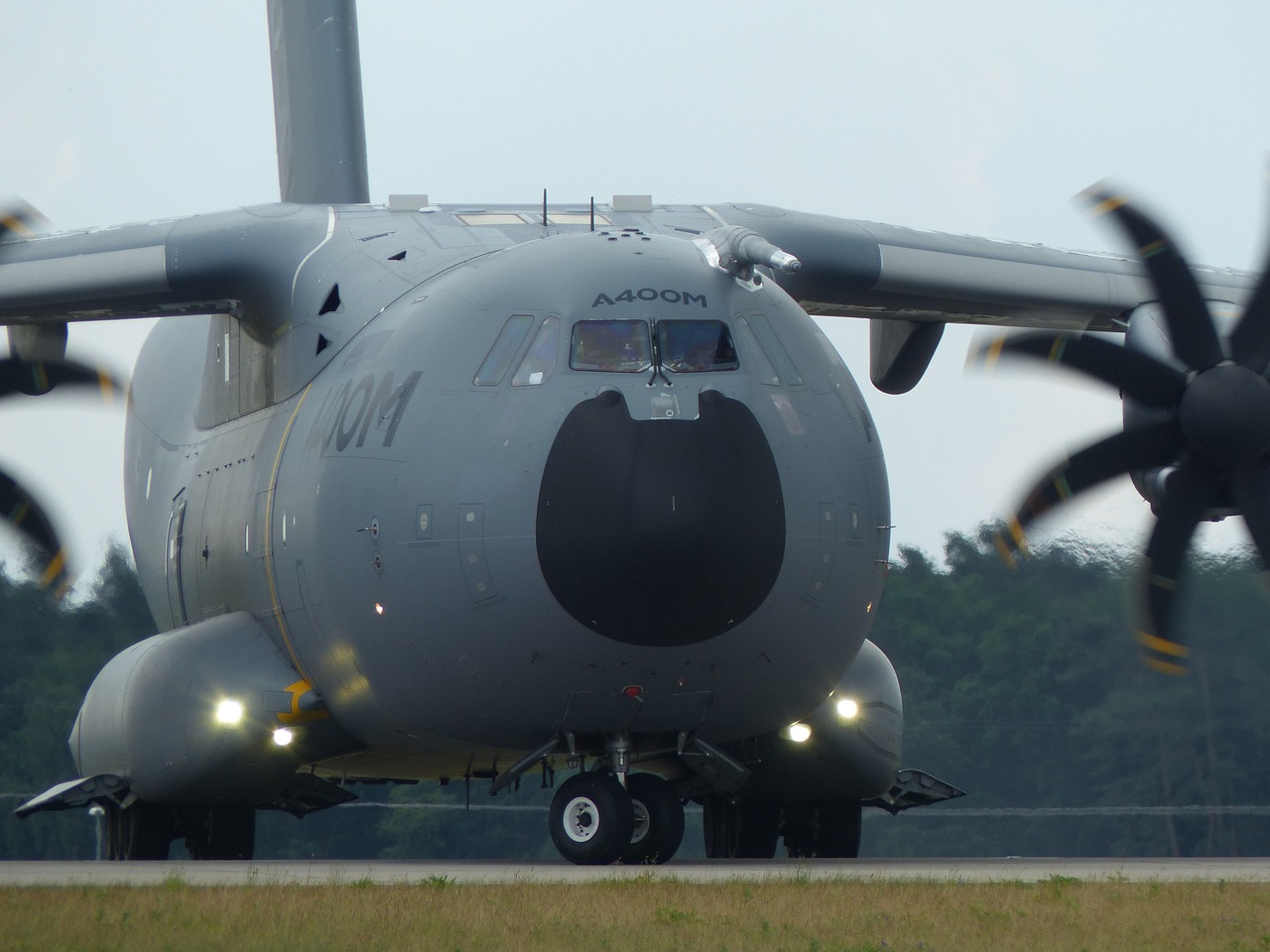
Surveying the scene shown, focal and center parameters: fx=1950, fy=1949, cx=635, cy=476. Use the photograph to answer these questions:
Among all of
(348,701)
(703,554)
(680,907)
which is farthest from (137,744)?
(680,907)

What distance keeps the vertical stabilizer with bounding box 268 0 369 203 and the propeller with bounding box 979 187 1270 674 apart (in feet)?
23.0

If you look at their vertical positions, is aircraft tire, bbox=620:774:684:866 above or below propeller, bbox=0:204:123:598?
below

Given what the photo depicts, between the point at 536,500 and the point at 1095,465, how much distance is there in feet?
14.0

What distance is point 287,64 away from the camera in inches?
696

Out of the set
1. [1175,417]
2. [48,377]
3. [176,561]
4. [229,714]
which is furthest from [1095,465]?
[48,377]

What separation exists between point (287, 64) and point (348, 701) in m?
7.85

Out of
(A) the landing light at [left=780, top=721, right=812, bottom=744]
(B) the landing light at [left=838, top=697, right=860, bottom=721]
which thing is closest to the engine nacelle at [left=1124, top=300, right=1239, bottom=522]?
(B) the landing light at [left=838, top=697, right=860, bottom=721]

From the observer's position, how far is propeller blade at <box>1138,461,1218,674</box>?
12.1 meters

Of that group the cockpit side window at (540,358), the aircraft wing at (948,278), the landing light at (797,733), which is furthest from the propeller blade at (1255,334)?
the cockpit side window at (540,358)

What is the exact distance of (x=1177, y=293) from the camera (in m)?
12.8

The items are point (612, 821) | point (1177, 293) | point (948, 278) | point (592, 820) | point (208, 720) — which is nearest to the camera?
point (612, 821)

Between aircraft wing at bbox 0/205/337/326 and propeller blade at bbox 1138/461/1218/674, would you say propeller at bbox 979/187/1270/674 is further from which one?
aircraft wing at bbox 0/205/337/326

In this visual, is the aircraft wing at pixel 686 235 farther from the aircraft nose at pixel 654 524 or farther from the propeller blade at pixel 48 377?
the aircraft nose at pixel 654 524

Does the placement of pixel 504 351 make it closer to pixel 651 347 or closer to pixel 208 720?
pixel 651 347
